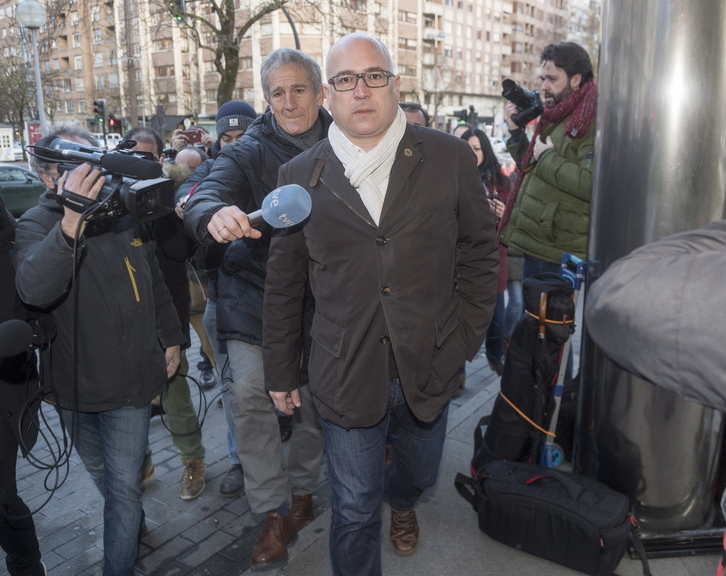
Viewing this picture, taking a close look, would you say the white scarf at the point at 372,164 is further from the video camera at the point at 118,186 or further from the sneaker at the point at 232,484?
the sneaker at the point at 232,484

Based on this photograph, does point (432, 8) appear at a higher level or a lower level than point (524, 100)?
higher

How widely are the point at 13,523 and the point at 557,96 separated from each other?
383 centimetres

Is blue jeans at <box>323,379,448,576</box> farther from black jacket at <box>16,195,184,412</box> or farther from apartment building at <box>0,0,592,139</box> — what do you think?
apartment building at <box>0,0,592,139</box>

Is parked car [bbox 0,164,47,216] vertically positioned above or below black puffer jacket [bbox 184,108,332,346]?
below

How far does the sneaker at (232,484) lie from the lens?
12.2ft

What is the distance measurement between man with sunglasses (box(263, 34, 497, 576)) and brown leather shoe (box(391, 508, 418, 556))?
1.64 feet

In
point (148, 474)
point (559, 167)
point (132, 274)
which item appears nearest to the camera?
point (132, 274)

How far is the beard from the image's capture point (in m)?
4.13

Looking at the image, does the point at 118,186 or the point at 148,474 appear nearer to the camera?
the point at 118,186

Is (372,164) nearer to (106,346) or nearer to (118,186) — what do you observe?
(118,186)

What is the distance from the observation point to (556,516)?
2.87m

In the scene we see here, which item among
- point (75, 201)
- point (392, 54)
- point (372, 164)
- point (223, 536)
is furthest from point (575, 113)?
point (392, 54)

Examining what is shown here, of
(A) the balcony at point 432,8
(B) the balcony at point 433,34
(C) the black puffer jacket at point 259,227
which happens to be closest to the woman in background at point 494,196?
(C) the black puffer jacket at point 259,227

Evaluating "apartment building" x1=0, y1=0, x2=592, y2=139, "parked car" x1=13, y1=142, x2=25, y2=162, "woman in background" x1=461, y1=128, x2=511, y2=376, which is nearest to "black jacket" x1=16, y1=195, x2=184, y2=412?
"woman in background" x1=461, y1=128, x2=511, y2=376
